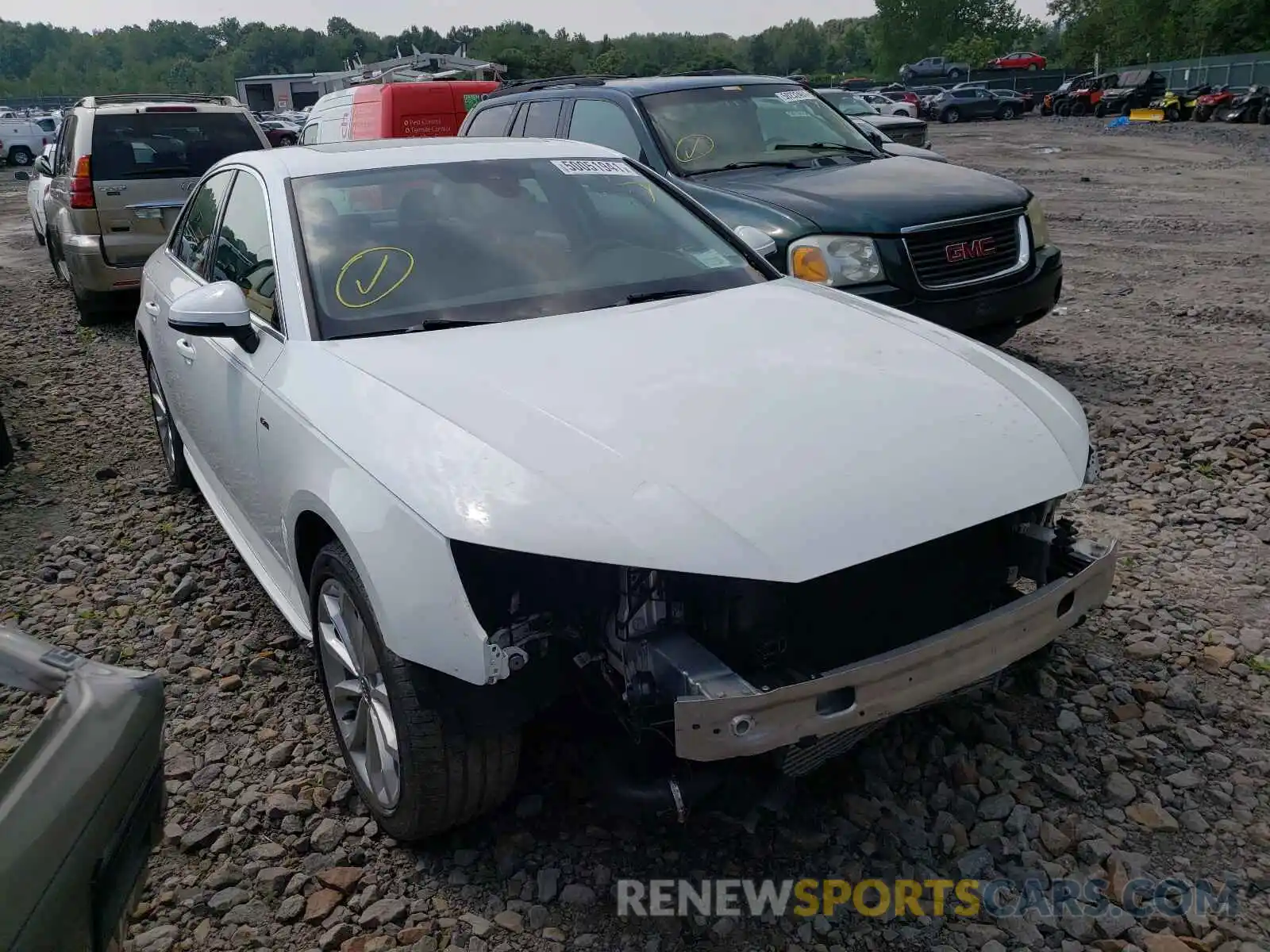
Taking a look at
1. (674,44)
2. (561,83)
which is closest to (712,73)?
(561,83)

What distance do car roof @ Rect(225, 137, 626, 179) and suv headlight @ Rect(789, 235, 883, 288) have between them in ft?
5.46

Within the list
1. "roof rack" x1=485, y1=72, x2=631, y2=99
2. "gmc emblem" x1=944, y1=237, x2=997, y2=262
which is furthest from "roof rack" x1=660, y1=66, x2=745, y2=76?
"gmc emblem" x1=944, y1=237, x2=997, y2=262

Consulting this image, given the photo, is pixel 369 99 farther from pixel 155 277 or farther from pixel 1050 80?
pixel 1050 80

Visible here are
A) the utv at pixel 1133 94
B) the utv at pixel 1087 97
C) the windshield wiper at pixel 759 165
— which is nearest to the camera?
the windshield wiper at pixel 759 165

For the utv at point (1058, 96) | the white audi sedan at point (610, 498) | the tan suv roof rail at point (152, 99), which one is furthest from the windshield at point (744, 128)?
the utv at point (1058, 96)

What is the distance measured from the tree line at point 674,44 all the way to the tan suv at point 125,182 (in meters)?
47.9

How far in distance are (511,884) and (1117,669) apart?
2.03 m

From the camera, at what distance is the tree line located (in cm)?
6124

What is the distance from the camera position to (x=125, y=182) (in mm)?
8516

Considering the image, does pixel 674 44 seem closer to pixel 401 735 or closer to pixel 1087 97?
pixel 1087 97

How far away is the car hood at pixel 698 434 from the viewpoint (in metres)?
2.13

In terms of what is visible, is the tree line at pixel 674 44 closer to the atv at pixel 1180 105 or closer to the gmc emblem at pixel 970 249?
the atv at pixel 1180 105

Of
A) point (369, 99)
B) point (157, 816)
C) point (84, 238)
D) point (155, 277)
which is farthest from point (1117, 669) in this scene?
point (369, 99)

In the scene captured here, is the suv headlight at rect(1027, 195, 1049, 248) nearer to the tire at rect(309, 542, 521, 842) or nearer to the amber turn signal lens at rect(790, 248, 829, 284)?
the amber turn signal lens at rect(790, 248, 829, 284)
